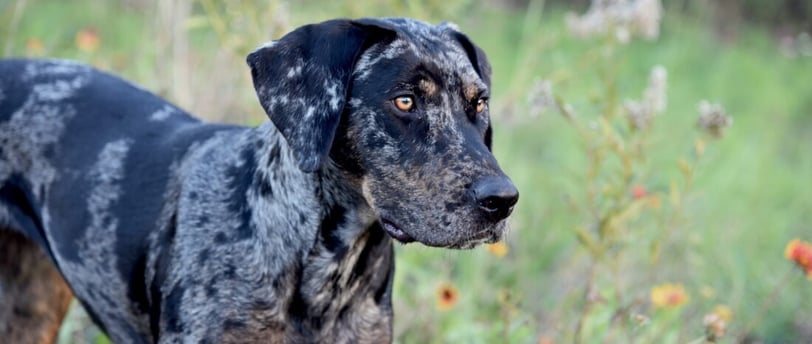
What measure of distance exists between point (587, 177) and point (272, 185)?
1.53m

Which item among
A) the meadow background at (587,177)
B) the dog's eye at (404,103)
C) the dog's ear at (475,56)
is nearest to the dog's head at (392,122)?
the dog's eye at (404,103)

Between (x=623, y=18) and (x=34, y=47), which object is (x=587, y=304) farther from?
(x=34, y=47)

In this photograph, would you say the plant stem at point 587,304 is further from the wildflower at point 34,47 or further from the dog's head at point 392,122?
the wildflower at point 34,47

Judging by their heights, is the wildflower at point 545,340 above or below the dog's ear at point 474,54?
below

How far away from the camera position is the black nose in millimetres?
2879

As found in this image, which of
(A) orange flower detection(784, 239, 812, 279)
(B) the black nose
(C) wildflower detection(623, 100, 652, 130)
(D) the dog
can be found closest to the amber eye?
(D) the dog

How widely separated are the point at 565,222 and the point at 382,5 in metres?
1.77

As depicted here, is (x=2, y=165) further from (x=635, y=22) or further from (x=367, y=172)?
(x=635, y=22)

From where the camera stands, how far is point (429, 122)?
303cm

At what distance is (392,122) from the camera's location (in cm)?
303

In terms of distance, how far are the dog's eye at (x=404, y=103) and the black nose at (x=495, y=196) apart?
12.5 inches

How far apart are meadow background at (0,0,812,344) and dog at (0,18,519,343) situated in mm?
882

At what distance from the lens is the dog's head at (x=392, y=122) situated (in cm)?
296

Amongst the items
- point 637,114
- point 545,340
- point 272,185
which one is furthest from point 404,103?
point 545,340
